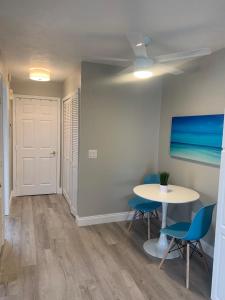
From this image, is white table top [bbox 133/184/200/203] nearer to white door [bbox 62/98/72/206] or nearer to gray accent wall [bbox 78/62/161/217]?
gray accent wall [bbox 78/62/161/217]

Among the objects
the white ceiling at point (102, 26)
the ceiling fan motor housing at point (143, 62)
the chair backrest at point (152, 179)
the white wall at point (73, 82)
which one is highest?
the white ceiling at point (102, 26)

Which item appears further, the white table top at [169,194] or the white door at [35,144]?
the white door at [35,144]

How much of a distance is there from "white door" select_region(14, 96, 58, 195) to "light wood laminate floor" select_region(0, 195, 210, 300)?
1442mm

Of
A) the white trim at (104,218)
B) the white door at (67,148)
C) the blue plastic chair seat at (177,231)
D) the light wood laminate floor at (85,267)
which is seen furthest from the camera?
the white door at (67,148)

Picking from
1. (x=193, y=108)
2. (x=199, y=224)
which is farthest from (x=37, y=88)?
(x=199, y=224)

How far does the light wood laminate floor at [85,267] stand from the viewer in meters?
2.23

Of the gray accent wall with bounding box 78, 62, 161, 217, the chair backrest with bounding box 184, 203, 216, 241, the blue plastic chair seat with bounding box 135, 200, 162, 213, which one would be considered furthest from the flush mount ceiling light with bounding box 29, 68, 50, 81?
the chair backrest with bounding box 184, 203, 216, 241

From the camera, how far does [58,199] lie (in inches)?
196

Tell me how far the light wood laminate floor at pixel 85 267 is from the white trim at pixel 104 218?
0.09 m

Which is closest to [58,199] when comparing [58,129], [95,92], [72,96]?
[58,129]

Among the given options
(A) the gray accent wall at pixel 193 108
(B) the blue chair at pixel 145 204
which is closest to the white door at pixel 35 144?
(B) the blue chair at pixel 145 204

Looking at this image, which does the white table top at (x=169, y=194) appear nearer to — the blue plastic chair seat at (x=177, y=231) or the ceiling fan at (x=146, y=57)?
the blue plastic chair seat at (x=177, y=231)

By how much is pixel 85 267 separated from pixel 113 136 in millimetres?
1894

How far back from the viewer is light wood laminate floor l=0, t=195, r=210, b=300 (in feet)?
7.33
